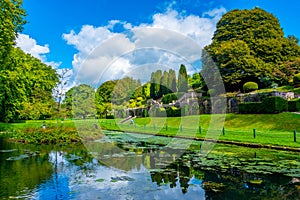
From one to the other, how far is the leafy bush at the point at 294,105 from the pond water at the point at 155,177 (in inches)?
494

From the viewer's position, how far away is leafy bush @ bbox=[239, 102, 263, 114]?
24070 mm

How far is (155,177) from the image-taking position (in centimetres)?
793

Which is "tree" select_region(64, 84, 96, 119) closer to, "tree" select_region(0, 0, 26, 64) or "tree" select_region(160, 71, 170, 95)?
"tree" select_region(160, 71, 170, 95)

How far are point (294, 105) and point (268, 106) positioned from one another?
2.03 m

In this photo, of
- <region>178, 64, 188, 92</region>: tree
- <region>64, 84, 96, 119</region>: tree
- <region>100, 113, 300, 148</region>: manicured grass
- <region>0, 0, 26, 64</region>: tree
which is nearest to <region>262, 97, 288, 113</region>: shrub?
<region>100, 113, 300, 148</region>: manicured grass

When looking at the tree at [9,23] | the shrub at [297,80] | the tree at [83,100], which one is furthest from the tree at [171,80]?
the tree at [9,23]

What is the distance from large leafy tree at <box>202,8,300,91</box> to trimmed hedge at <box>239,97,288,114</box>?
10.6 meters

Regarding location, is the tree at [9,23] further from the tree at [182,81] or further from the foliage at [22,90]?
the tree at [182,81]

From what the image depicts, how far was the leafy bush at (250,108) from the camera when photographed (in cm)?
2407

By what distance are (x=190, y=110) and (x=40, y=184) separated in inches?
1109

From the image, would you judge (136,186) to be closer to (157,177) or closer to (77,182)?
(157,177)

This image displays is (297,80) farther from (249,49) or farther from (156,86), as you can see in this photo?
(156,86)

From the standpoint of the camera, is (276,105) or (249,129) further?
(276,105)

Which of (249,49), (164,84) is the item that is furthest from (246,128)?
(164,84)
